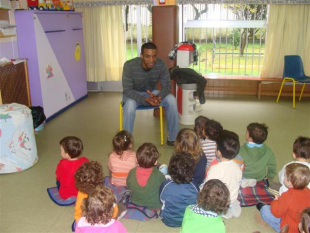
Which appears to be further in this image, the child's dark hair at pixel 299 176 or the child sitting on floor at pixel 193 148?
the child sitting on floor at pixel 193 148

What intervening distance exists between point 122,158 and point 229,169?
80 centimetres

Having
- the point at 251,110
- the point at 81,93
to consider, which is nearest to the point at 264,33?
the point at 251,110

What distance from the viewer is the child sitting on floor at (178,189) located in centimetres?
200

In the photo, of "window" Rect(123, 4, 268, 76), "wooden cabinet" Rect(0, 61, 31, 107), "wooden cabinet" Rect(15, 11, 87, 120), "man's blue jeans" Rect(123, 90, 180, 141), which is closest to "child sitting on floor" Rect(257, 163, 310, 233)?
"man's blue jeans" Rect(123, 90, 180, 141)

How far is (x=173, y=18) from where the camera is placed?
418 cm

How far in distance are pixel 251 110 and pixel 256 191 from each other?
8.13ft

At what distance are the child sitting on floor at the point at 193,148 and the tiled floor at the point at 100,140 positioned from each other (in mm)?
396

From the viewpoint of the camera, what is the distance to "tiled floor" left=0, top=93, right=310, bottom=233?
2268 millimetres

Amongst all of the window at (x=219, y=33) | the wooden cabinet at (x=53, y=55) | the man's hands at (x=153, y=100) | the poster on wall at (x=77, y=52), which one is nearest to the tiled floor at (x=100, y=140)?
the wooden cabinet at (x=53, y=55)

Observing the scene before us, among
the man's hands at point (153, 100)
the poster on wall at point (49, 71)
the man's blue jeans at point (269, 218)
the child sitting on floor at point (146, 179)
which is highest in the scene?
the poster on wall at point (49, 71)

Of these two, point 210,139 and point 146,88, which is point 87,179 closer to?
point 210,139

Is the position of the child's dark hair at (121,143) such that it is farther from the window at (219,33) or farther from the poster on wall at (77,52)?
the window at (219,33)

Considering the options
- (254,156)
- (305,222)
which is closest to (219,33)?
(254,156)

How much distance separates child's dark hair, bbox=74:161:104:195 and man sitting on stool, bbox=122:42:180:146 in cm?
141
